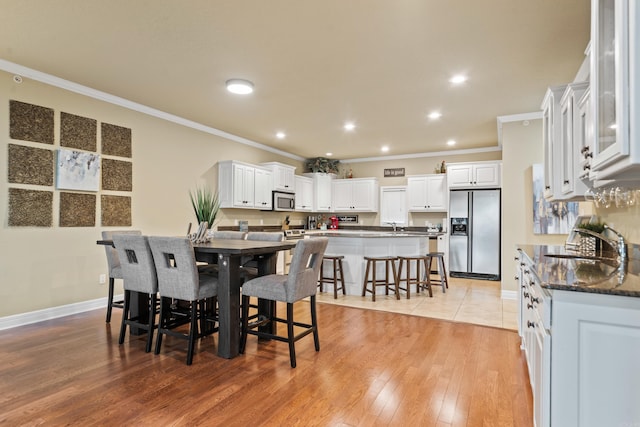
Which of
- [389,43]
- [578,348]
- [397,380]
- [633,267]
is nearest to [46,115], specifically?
[389,43]

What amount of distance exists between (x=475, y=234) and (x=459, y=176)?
3.77 ft

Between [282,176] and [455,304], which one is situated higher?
[282,176]

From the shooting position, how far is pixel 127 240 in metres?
2.97

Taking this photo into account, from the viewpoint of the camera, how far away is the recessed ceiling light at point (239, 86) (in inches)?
154

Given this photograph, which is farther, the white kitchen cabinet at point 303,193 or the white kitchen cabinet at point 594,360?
the white kitchen cabinet at point 303,193

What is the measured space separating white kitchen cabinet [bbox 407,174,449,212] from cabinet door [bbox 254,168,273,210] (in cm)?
301

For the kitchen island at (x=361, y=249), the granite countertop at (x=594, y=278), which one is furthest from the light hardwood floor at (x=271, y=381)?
the kitchen island at (x=361, y=249)

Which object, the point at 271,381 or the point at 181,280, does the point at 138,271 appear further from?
the point at 271,381

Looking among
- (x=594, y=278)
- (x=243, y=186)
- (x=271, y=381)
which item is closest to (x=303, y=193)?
(x=243, y=186)

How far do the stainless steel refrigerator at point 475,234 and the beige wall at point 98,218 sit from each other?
4.37m

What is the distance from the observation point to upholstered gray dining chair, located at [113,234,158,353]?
2.92 m

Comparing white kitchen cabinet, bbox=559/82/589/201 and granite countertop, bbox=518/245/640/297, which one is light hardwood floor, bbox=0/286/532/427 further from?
white kitchen cabinet, bbox=559/82/589/201

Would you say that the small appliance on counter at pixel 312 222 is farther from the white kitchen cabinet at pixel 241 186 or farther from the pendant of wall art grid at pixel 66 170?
the pendant of wall art grid at pixel 66 170

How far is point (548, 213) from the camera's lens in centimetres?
491
